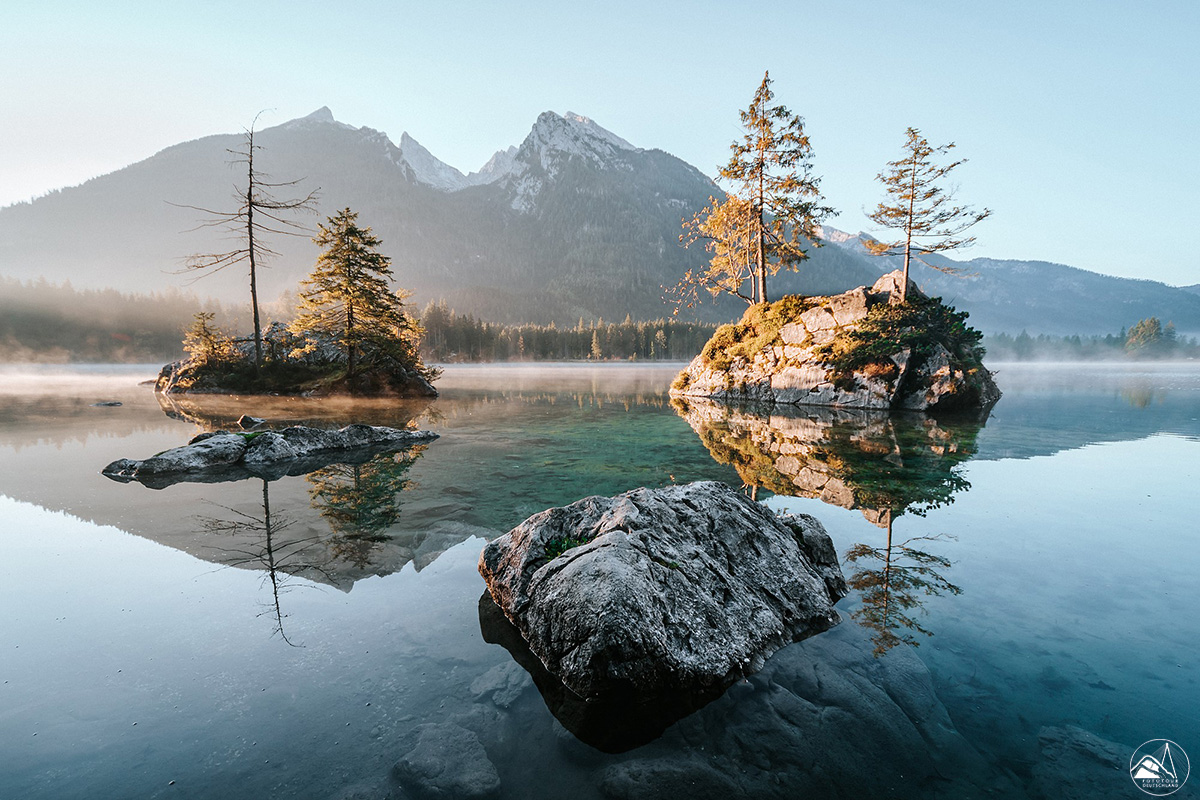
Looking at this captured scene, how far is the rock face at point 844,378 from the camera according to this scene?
24.7 m

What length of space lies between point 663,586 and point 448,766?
2.23m

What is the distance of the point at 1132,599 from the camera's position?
5602mm

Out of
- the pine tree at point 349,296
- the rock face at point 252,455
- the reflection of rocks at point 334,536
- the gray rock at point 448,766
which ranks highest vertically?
the pine tree at point 349,296

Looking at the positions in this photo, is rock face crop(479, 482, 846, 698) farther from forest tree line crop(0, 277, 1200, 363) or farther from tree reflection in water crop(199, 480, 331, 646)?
forest tree line crop(0, 277, 1200, 363)

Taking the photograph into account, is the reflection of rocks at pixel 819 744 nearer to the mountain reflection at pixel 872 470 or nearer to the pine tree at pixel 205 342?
the mountain reflection at pixel 872 470

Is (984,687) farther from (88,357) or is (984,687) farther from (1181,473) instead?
(88,357)

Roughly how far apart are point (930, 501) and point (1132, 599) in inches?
146

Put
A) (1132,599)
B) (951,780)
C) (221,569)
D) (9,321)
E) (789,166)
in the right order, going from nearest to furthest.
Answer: (951,780) < (1132,599) < (221,569) < (789,166) < (9,321)

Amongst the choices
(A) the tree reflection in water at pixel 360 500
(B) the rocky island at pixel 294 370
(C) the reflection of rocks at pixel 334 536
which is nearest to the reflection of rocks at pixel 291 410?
(B) the rocky island at pixel 294 370

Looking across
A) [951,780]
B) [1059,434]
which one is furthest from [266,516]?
[1059,434]

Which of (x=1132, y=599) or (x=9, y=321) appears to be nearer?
(x=1132, y=599)

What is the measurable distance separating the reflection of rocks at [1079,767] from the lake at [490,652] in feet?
0.06

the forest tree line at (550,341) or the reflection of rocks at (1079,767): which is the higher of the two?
the forest tree line at (550,341)

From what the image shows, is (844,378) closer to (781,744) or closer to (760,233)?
(760,233)
